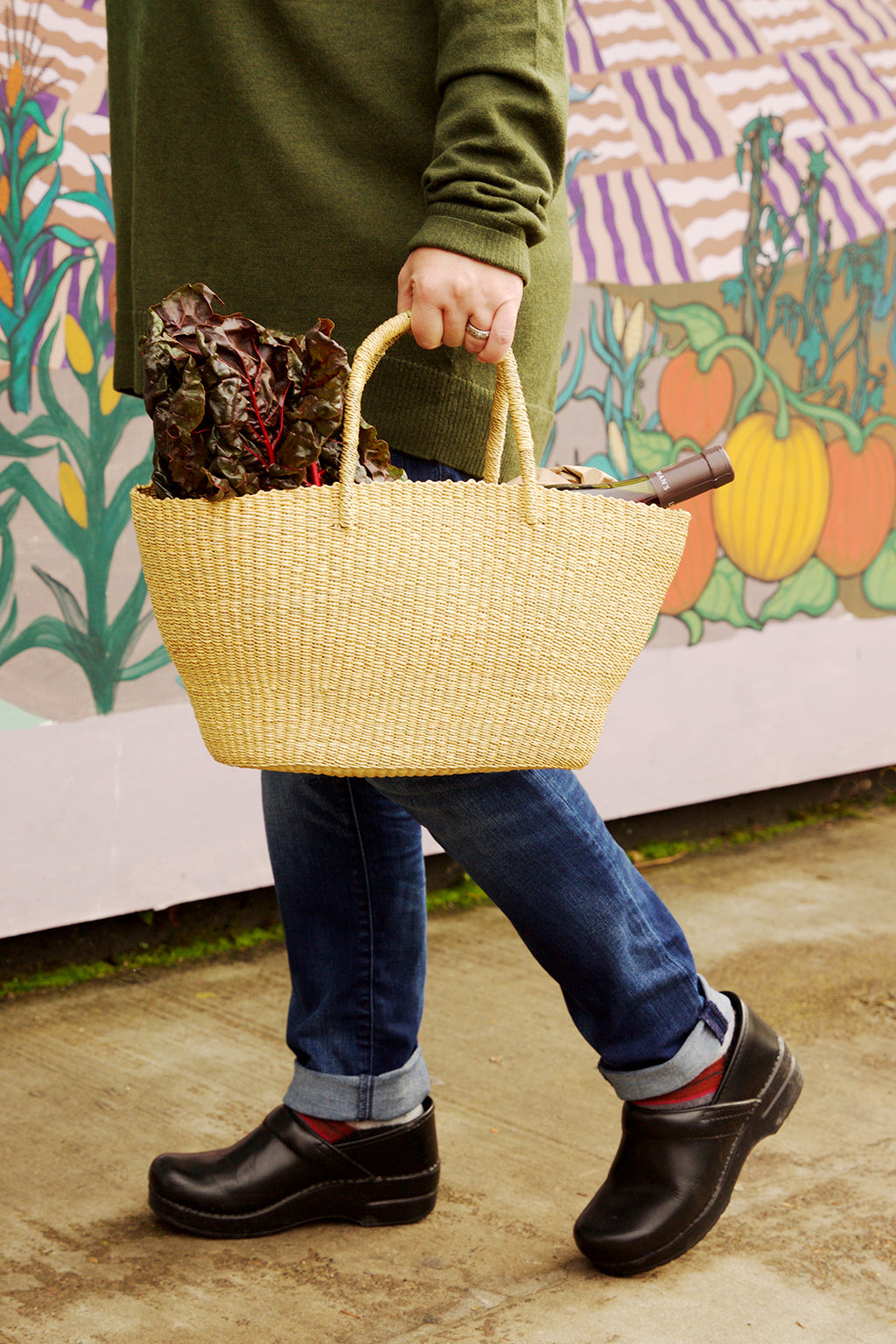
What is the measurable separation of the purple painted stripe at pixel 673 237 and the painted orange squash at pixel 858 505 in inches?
29.4

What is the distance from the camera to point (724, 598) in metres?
3.79

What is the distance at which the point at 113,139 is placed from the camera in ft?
5.99

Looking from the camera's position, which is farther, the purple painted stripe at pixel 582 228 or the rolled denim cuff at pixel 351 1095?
the purple painted stripe at pixel 582 228

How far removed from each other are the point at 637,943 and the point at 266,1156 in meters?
0.61

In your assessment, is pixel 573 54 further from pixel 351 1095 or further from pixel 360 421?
pixel 351 1095

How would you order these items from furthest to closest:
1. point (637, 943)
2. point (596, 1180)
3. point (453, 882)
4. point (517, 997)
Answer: point (453, 882) → point (517, 997) → point (596, 1180) → point (637, 943)

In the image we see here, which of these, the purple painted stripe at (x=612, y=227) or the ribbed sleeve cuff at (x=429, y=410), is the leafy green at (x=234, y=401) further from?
the purple painted stripe at (x=612, y=227)

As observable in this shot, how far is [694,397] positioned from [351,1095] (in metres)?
2.44

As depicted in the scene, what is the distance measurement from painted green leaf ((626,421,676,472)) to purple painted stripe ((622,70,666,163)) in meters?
0.72

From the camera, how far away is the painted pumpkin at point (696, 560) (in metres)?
3.67

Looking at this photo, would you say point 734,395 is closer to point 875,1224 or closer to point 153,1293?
point 875,1224

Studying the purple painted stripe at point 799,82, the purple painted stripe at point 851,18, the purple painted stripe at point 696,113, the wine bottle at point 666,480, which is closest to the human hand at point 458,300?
the wine bottle at point 666,480

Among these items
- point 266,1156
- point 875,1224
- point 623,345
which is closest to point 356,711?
point 266,1156

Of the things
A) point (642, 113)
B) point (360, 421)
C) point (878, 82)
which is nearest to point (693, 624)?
point (642, 113)
